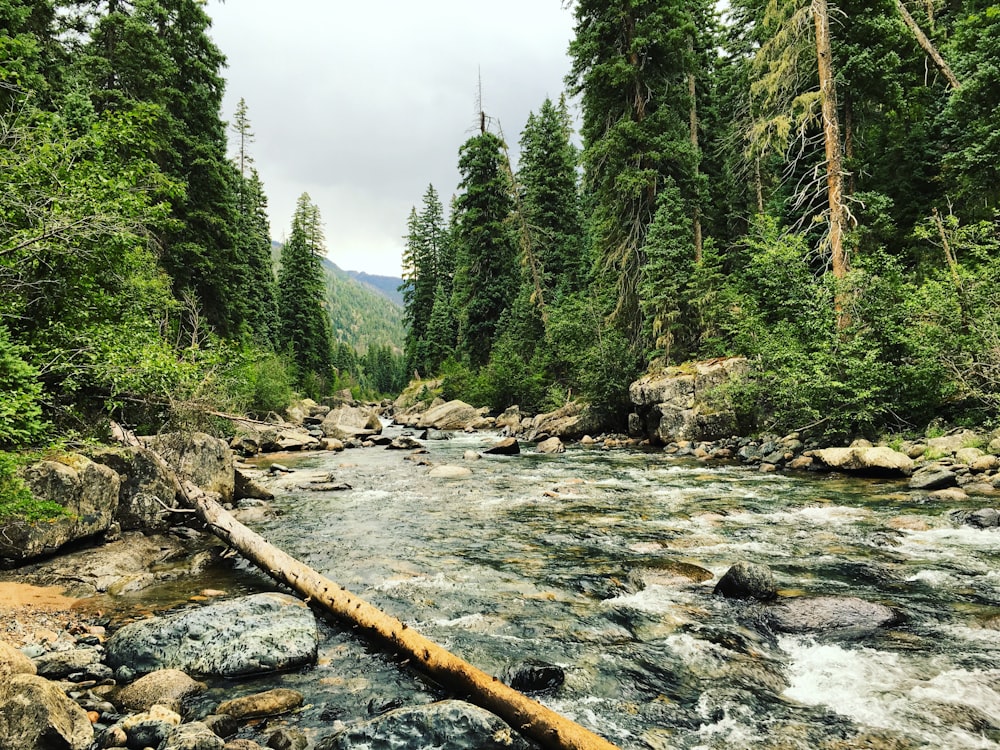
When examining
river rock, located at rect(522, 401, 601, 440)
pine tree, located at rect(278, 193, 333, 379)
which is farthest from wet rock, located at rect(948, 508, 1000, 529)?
pine tree, located at rect(278, 193, 333, 379)

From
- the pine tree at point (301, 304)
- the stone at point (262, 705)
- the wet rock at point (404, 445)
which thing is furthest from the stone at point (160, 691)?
the pine tree at point (301, 304)

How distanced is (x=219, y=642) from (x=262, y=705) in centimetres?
101

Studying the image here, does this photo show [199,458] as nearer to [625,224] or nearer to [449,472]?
[449,472]

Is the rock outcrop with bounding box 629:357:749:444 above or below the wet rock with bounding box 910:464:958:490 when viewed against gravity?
above

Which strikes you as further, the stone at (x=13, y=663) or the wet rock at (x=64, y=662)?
the wet rock at (x=64, y=662)

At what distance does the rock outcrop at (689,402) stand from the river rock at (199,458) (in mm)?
13737

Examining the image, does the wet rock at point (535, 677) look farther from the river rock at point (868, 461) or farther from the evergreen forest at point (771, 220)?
the evergreen forest at point (771, 220)

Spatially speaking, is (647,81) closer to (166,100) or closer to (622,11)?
(622,11)

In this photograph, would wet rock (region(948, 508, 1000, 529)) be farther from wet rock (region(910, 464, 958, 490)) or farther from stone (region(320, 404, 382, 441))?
stone (region(320, 404, 382, 441))

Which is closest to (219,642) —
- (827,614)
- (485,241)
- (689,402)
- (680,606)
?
(680,606)

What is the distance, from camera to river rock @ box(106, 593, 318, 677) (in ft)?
14.2

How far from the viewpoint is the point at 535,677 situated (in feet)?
13.4

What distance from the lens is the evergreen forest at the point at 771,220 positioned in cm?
1283

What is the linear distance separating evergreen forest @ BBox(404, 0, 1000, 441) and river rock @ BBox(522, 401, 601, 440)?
0.70 m
